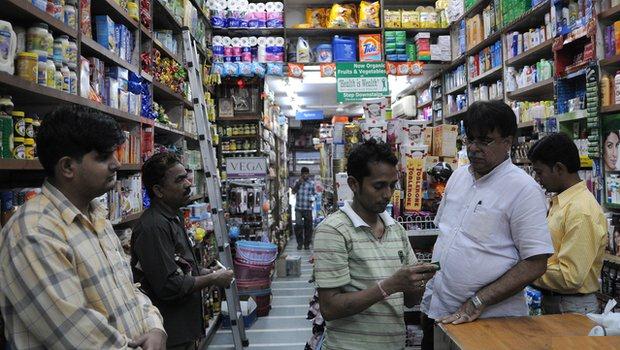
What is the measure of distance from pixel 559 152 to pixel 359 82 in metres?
4.62

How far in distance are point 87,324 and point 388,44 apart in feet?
23.1

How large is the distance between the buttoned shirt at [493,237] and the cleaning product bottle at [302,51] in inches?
231

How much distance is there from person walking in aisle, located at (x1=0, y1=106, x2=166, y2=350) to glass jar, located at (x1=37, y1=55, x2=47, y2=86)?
3.20 ft

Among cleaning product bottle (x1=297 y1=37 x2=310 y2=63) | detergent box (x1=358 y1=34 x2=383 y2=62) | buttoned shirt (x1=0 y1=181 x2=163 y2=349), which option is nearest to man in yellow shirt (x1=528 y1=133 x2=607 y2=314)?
buttoned shirt (x1=0 y1=181 x2=163 y2=349)

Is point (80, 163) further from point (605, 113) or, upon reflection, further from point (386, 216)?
point (605, 113)

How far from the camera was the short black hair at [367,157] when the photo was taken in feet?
5.86

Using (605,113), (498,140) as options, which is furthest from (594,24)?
(498,140)

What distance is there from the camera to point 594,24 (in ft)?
12.8

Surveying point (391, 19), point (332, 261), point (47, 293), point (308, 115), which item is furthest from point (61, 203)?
point (308, 115)

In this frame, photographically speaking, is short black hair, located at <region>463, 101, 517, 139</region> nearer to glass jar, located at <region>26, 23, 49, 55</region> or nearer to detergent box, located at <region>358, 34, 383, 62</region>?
glass jar, located at <region>26, 23, 49, 55</region>

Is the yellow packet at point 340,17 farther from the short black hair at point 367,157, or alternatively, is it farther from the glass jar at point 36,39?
the short black hair at point 367,157

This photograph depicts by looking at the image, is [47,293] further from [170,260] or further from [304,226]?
[304,226]

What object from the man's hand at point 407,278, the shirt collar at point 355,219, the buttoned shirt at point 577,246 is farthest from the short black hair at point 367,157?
the buttoned shirt at point 577,246

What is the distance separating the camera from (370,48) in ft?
24.7
